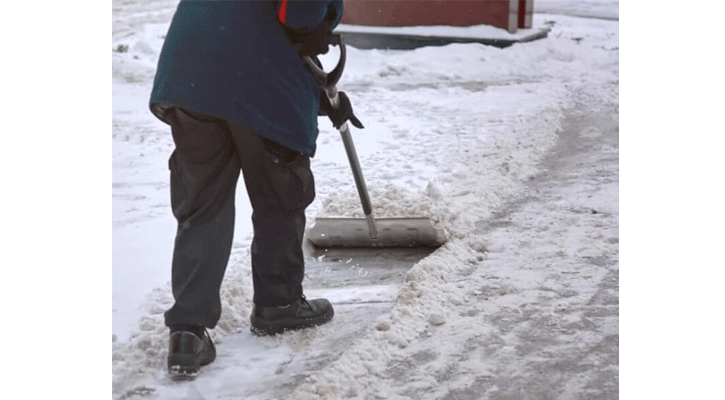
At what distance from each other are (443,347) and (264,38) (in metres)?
0.78

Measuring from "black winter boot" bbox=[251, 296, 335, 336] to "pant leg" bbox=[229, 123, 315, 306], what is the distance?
16mm

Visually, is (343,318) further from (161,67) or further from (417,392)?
(161,67)

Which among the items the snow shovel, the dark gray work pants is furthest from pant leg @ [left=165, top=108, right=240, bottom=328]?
the snow shovel

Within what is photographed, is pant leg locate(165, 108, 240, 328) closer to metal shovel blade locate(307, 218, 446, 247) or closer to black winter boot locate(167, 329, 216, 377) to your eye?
black winter boot locate(167, 329, 216, 377)

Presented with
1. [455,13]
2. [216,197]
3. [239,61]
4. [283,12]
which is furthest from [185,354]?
[455,13]

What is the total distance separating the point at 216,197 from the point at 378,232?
1.96ft

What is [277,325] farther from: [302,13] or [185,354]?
[302,13]

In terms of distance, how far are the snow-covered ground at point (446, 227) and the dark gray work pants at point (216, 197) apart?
0.05 m
